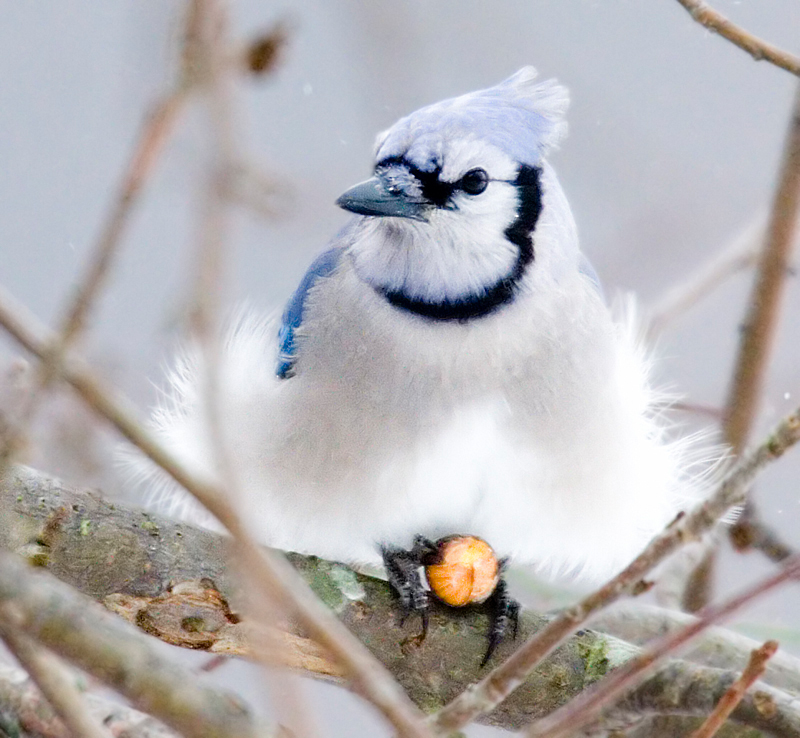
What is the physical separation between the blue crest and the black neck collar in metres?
0.05

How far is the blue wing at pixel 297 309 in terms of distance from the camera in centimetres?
177

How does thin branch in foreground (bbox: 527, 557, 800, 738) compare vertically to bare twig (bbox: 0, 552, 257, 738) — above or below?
above

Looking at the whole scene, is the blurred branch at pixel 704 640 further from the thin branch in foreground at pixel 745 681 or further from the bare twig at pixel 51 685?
the bare twig at pixel 51 685

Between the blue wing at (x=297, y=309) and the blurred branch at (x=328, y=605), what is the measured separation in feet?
1.18

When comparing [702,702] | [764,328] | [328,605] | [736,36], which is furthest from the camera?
[764,328]

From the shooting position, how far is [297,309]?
181cm

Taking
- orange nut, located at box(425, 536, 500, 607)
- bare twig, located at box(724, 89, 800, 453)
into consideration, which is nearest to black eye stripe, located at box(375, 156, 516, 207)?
bare twig, located at box(724, 89, 800, 453)

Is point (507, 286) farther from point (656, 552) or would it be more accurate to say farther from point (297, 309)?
point (656, 552)

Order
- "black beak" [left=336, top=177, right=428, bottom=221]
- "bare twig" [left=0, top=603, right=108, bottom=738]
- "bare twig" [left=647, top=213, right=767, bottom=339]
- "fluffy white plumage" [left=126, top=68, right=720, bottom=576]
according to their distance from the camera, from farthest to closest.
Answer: "bare twig" [left=647, top=213, right=767, bottom=339] < "fluffy white plumage" [left=126, top=68, right=720, bottom=576] < "black beak" [left=336, top=177, right=428, bottom=221] < "bare twig" [left=0, top=603, right=108, bottom=738]

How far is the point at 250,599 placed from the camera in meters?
0.70

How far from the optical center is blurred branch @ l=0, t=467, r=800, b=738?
4.47 ft

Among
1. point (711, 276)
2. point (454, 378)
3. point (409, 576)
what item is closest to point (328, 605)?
point (409, 576)

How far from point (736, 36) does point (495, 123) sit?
1.46ft

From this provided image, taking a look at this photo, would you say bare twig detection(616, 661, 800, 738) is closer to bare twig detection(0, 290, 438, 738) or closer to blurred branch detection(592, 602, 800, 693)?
blurred branch detection(592, 602, 800, 693)
